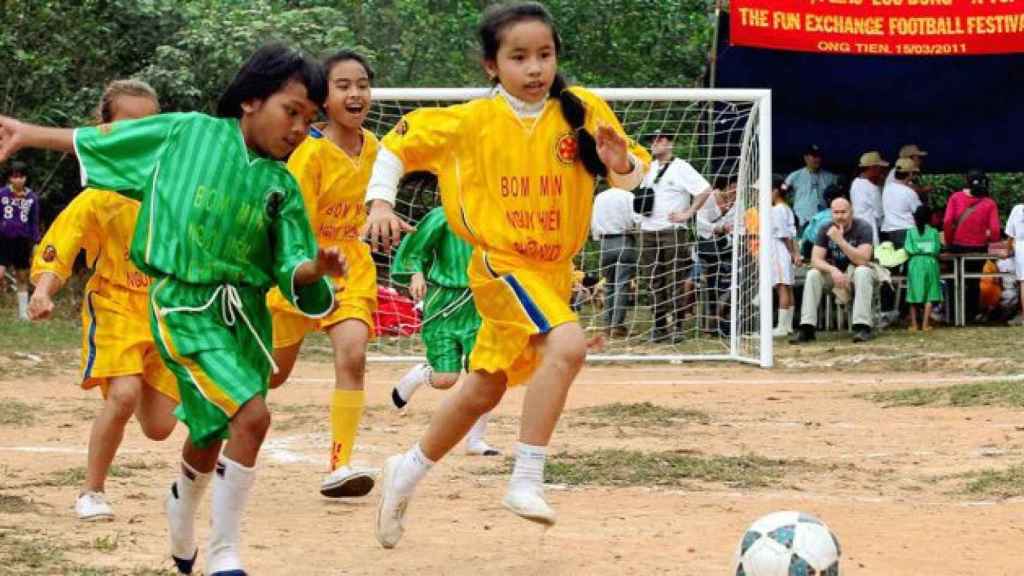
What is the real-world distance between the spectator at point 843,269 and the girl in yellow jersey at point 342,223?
33.5 feet

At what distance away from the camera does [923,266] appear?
18.3 m

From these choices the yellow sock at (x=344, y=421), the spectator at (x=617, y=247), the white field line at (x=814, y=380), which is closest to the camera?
the yellow sock at (x=344, y=421)

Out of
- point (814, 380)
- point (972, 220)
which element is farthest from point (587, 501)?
point (972, 220)

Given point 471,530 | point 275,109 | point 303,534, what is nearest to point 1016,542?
point 471,530

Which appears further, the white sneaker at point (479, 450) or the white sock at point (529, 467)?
the white sneaker at point (479, 450)

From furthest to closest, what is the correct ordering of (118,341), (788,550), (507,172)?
(118,341) < (507,172) < (788,550)

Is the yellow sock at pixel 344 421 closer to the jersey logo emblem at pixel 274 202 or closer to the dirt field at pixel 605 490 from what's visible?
the dirt field at pixel 605 490

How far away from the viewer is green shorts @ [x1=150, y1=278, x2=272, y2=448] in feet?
17.5

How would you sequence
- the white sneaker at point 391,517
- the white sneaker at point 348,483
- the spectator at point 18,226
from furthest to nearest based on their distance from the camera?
the spectator at point 18,226 < the white sneaker at point 348,483 < the white sneaker at point 391,517

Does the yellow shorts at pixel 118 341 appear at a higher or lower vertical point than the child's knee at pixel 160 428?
higher

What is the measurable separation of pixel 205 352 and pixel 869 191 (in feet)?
46.2

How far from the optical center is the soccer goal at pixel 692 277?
1628cm

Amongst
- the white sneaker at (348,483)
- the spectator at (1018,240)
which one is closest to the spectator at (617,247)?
the spectator at (1018,240)

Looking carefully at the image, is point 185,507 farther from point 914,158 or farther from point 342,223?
point 914,158
